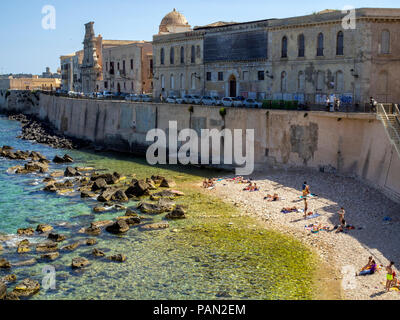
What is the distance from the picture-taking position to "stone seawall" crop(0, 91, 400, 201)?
29.4 m

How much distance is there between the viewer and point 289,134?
3619cm

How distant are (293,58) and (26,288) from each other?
1162 inches

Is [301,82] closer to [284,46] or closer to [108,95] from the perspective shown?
[284,46]

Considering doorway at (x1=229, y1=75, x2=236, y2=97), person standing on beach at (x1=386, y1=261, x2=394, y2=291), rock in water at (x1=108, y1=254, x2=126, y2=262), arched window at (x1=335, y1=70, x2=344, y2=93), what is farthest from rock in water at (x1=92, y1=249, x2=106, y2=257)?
doorway at (x1=229, y1=75, x2=236, y2=97)

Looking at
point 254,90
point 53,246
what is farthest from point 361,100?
point 53,246

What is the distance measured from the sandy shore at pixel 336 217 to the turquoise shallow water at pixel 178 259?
3.87 ft

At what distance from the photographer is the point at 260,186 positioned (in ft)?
110

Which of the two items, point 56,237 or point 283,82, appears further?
point 283,82

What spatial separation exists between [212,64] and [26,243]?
103ft

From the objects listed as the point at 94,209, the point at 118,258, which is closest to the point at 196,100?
the point at 94,209

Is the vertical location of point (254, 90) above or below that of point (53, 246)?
above

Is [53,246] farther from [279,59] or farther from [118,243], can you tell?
[279,59]

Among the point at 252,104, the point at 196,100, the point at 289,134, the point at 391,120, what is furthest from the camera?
the point at 196,100

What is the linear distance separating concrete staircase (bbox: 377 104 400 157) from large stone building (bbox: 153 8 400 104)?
7558 millimetres
